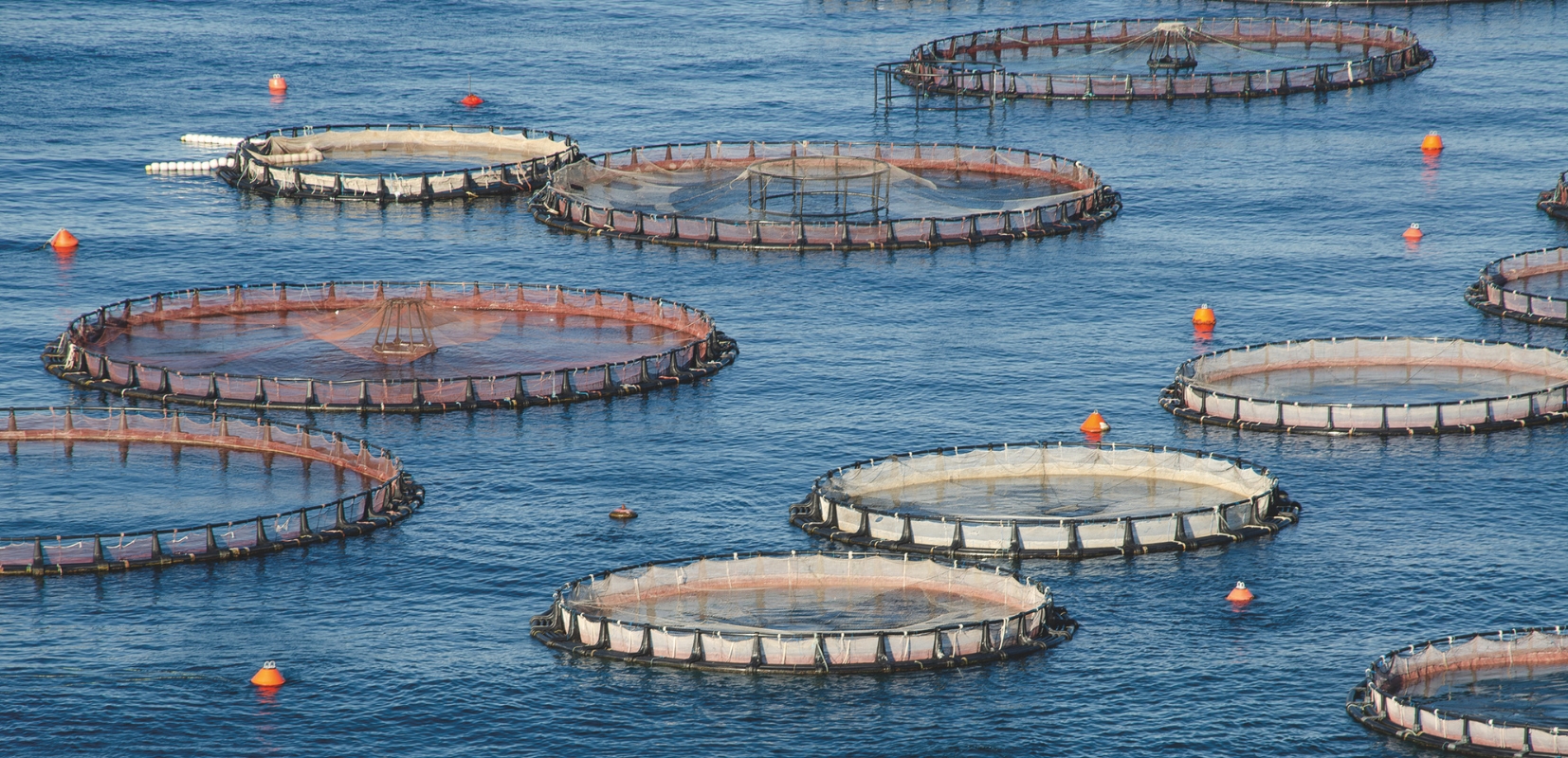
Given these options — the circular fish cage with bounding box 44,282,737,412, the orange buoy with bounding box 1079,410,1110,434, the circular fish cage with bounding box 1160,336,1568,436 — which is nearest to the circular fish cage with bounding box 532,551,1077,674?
the orange buoy with bounding box 1079,410,1110,434

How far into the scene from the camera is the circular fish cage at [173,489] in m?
133

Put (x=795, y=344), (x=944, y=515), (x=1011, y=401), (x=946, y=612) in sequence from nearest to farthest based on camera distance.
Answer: (x=946, y=612) < (x=944, y=515) < (x=1011, y=401) < (x=795, y=344)

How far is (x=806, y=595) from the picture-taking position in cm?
12675

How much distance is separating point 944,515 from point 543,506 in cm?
2608

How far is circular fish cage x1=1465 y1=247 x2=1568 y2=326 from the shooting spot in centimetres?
18288

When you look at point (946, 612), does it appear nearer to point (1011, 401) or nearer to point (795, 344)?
point (1011, 401)

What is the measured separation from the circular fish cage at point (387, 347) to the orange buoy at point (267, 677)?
144 ft

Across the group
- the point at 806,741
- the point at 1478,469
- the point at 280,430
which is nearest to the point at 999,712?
the point at 806,741

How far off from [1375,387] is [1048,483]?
32181 millimetres

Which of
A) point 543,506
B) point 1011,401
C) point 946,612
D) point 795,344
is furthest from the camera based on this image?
point 795,344

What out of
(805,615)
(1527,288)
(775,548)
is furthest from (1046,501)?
(1527,288)

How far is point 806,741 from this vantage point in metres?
112

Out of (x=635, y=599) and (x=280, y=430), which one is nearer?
(x=635, y=599)

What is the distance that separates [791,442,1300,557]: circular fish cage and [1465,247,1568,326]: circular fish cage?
49.9 m
